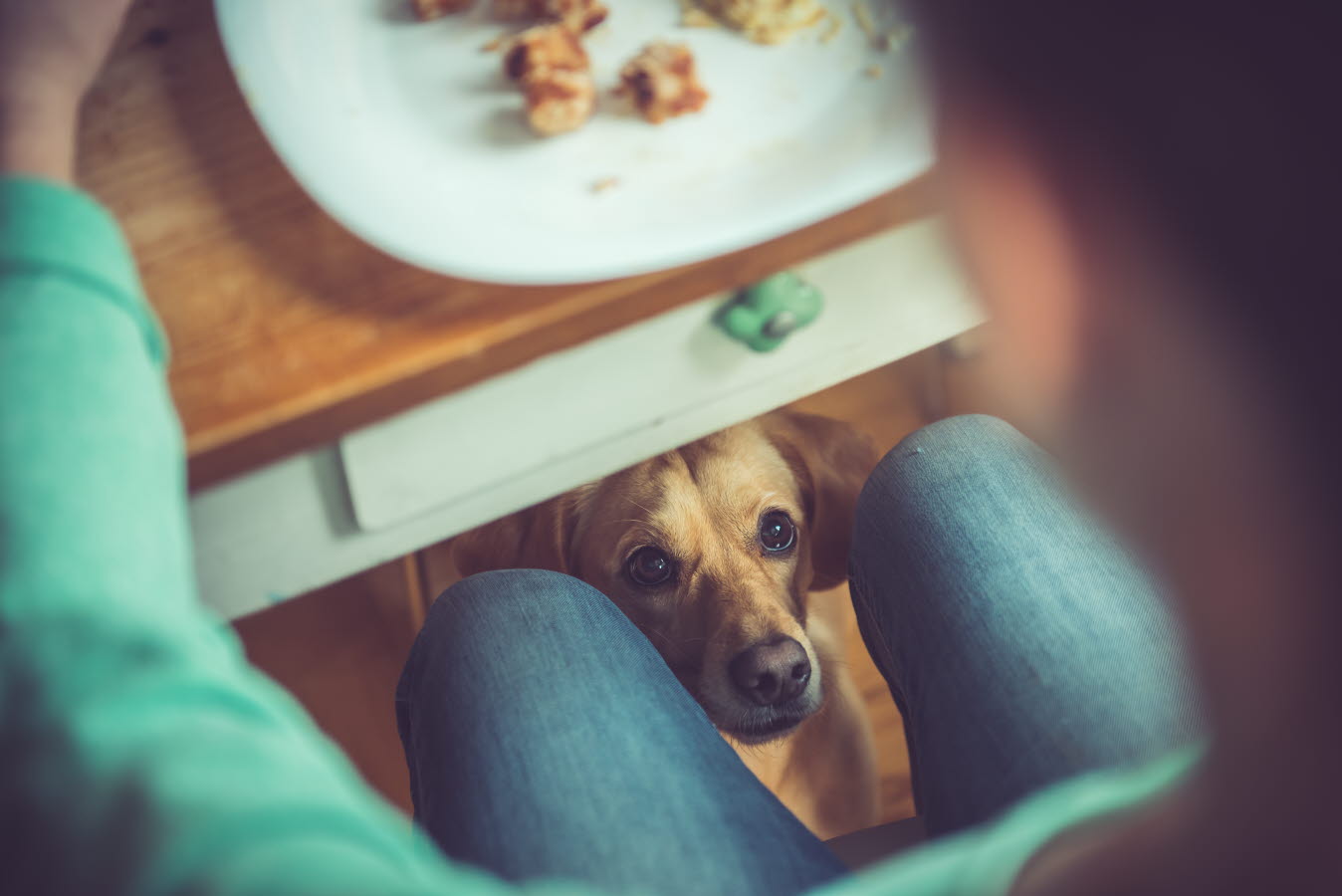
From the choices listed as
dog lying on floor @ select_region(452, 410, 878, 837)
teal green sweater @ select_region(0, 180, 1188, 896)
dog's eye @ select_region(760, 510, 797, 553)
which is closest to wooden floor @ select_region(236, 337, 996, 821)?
dog lying on floor @ select_region(452, 410, 878, 837)

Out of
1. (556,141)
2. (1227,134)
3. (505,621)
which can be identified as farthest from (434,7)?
(1227,134)

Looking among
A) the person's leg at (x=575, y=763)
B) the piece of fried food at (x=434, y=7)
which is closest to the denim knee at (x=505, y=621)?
the person's leg at (x=575, y=763)

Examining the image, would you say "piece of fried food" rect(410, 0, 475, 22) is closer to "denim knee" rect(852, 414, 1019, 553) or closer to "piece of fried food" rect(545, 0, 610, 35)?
"piece of fried food" rect(545, 0, 610, 35)

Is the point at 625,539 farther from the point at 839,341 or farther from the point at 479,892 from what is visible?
the point at 479,892

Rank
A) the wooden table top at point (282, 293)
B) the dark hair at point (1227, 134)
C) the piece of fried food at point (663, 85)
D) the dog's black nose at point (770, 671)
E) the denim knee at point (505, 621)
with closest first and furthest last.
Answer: the dark hair at point (1227, 134) < the wooden table top at point (282, 293) < the piece of fried food at point (663, 85) < the denim knee at point (505, 621) < the dog's black nose at point (770, 671)

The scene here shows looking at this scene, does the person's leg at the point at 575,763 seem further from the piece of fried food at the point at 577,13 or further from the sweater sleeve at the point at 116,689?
the piece of fried food at the point at 577,13

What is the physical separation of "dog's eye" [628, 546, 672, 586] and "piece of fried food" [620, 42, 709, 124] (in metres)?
0.69

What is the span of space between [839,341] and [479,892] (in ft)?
1.54

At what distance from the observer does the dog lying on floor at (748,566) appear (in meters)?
1.15

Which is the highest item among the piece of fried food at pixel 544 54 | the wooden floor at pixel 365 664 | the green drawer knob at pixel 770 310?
the piece of fried food at pixel 544 54

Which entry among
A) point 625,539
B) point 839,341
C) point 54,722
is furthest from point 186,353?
point 625,539

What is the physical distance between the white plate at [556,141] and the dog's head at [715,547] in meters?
0.63

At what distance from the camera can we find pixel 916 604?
778mm

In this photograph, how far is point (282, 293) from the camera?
0.58 metres
